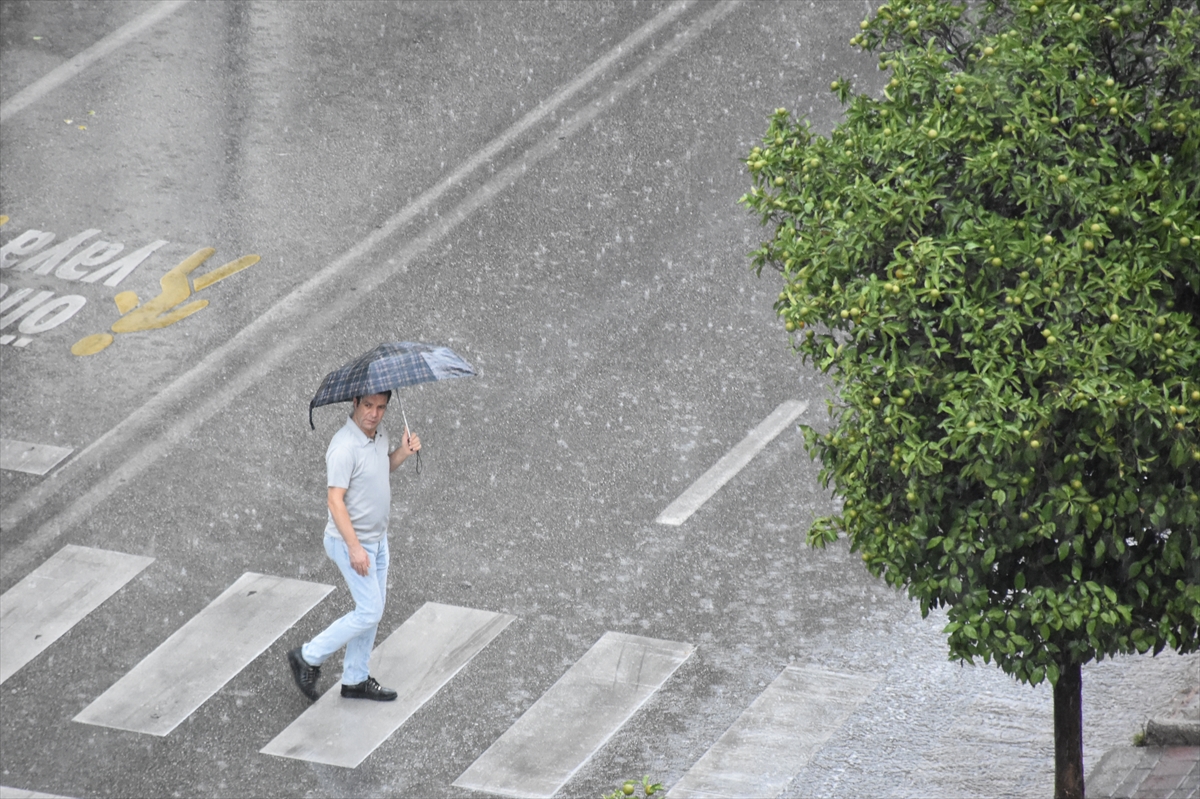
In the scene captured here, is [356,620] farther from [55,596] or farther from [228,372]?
[228,372]

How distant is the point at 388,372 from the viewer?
8.69m

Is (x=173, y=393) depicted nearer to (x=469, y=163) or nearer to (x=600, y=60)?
(x=469, y=163)

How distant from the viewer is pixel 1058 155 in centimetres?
576

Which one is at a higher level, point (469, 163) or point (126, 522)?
point (469, 163)

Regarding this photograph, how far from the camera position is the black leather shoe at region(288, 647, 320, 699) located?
903 cm

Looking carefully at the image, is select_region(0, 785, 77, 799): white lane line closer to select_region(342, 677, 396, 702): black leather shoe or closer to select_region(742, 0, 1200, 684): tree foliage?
select_region(342, 677, 396, 702): black leather shoe

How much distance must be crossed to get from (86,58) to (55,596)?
7897 mm

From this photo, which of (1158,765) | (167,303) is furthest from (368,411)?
(167,303)

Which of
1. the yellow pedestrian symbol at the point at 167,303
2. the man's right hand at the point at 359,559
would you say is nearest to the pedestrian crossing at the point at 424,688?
the man's right hand at the point at 359,559

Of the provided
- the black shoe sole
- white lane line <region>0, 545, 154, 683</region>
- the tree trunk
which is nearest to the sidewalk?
the tree trunk

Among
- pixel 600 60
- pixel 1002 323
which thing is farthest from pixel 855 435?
pixel 600 60

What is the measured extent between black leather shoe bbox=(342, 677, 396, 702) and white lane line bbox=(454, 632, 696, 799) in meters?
0.73

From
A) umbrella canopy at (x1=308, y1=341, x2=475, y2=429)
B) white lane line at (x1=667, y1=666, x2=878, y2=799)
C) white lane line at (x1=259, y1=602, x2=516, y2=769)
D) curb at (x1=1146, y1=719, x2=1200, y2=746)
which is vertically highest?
umbrella canopy at (x1=308, y1=341, x2=475, y2=429)

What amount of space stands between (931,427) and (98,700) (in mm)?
5210
